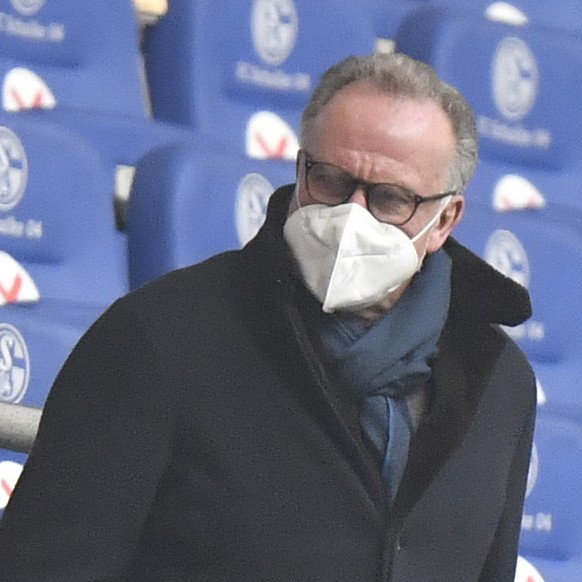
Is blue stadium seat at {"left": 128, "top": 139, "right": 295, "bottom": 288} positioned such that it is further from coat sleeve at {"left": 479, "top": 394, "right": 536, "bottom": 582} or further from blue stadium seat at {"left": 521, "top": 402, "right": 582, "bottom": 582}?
coat sleeve at {"left": 479, "top": 394, "right": 536, "bottom": 582}

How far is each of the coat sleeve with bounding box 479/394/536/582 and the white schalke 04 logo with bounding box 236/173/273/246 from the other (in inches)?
33.6

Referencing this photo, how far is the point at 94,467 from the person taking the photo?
1.05m

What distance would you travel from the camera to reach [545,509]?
2.14 m

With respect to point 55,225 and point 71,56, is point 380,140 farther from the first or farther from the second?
point 71,56

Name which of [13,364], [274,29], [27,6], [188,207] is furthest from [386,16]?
[13,364]

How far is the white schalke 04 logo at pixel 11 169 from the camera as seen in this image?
6.42ft

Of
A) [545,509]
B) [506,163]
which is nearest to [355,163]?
[545,509]

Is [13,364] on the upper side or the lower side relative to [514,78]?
upper

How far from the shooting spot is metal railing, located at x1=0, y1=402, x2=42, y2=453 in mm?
1210

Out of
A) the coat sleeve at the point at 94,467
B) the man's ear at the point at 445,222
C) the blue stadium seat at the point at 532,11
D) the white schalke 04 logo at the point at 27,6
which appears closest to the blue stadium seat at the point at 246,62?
the white schalke 04 logo at the point at 27,6

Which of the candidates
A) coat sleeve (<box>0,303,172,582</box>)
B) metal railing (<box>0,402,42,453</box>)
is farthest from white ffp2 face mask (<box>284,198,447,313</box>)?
metal railing (<box>0,402,42,453</box>)

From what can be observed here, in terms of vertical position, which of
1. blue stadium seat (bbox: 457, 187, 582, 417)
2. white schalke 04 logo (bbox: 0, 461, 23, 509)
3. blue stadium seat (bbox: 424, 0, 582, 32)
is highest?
white schalke 04 logo (bbox: 0, 461, 23, 509)

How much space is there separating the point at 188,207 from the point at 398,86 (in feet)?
2.93

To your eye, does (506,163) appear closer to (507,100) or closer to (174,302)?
(507,100)
